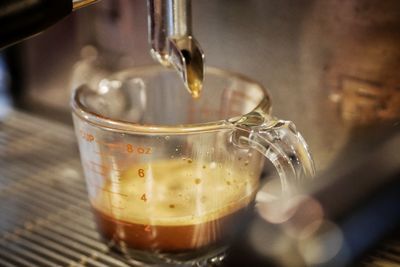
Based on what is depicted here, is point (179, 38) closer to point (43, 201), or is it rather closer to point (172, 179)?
point (172, 179)

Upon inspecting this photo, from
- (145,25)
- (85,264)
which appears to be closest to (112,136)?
Result: (85,264)

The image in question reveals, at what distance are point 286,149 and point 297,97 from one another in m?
0.18

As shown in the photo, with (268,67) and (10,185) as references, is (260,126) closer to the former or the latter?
(268,67)

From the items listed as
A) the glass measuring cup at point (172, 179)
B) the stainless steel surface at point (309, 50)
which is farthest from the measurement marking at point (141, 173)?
the stainless steel surface at point (309, 50)

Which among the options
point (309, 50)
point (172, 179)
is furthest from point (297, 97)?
point (172, 179)

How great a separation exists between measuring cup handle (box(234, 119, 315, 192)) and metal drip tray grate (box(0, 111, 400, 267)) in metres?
0.09

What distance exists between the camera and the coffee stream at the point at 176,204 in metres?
0.50

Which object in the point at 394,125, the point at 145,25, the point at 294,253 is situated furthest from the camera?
the point at 145,25

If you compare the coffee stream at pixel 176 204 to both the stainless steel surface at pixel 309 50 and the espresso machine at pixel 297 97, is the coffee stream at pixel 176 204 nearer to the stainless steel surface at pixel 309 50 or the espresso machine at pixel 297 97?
the espresso machine at pixel 297 97

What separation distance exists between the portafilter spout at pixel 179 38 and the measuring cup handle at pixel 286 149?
6 centimetres

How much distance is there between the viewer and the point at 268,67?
A: 0.63m

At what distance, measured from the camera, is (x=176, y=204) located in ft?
1.64

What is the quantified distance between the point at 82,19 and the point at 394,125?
1.26 feet

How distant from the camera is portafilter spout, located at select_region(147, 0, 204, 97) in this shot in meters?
0.46
